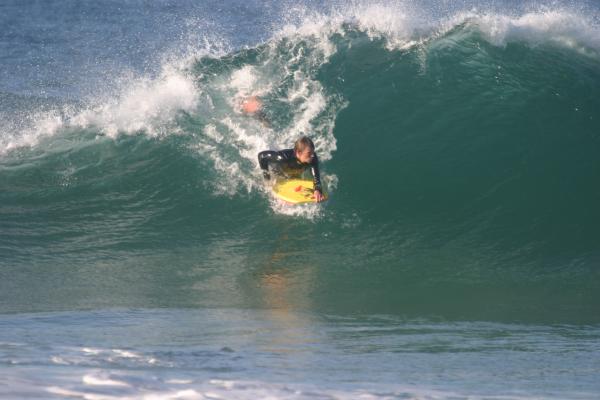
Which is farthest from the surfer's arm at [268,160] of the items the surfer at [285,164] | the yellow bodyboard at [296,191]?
the yellow bodyboard at [296,191]

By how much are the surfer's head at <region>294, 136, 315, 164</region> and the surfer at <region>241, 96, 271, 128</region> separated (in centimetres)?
244

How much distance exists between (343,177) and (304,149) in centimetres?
171

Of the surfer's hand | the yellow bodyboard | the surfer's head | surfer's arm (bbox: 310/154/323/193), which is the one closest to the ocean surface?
the yellow bodyboard

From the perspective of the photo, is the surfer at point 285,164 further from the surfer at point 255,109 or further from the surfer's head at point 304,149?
the surfer at point 255,109

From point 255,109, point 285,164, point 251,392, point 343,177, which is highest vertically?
point 255,109

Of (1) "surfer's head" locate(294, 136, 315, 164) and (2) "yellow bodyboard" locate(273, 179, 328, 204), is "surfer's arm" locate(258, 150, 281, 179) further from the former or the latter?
(1) "surfer's head" locate(294, 136, 315, 164)

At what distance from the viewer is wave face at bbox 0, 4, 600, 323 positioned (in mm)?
8117

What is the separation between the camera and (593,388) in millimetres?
4629

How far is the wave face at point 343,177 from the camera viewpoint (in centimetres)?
812

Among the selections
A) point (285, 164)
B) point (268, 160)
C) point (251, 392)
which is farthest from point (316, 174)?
point (251, 392)

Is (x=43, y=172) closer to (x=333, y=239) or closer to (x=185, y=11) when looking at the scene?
(x=333, y=239)

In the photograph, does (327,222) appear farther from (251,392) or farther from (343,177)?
(251,392)

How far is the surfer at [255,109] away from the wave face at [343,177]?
0.44ft

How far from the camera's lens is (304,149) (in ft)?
29.0
